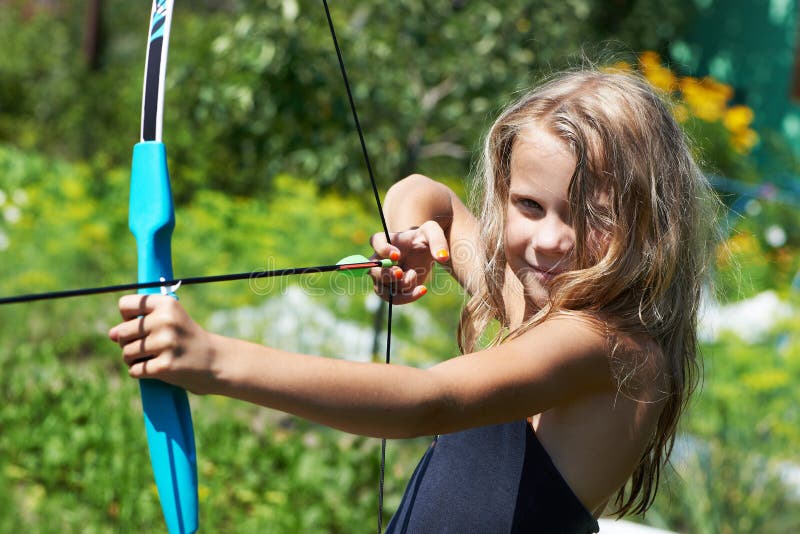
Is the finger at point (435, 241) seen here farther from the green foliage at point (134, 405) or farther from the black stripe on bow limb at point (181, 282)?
the green foliage at point (134, 405)

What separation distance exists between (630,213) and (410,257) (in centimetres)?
45

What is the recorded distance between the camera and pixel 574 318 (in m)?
1.34

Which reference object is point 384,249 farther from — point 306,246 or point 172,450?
point 306,246

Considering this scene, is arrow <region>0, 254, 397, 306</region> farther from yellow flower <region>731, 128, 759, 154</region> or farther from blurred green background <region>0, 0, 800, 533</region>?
yellow flower <region>731, 128, 759, 154</region>

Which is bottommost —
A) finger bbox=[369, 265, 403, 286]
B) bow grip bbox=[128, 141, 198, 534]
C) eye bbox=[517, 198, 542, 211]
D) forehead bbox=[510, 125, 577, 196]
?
bow grip bbox=[128, 141, 198, 534]

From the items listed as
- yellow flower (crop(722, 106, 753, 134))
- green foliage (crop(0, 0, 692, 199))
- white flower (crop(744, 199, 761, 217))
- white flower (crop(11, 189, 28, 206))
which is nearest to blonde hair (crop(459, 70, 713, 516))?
green foliage (crop(0, 0, 692, 199))

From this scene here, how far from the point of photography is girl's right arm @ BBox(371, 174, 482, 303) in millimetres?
1608

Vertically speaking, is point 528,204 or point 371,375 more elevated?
point 528,204

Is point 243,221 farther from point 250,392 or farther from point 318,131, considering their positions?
point 250,392

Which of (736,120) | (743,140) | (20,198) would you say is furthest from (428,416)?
(743,140)

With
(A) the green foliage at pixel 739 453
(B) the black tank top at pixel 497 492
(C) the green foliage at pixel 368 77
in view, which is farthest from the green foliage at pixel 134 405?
(B) the black tank top at pixel 497 492

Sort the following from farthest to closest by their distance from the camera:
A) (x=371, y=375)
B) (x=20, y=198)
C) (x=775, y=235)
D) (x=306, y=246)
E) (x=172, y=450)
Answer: (x=775, y=235) < (x=20, y=198) < (x=306, y=246) < (x=172, y=450) < (x=371, y=375)

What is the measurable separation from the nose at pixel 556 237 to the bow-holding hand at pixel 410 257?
0.20m

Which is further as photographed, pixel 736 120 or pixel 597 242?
pixel 736 120
